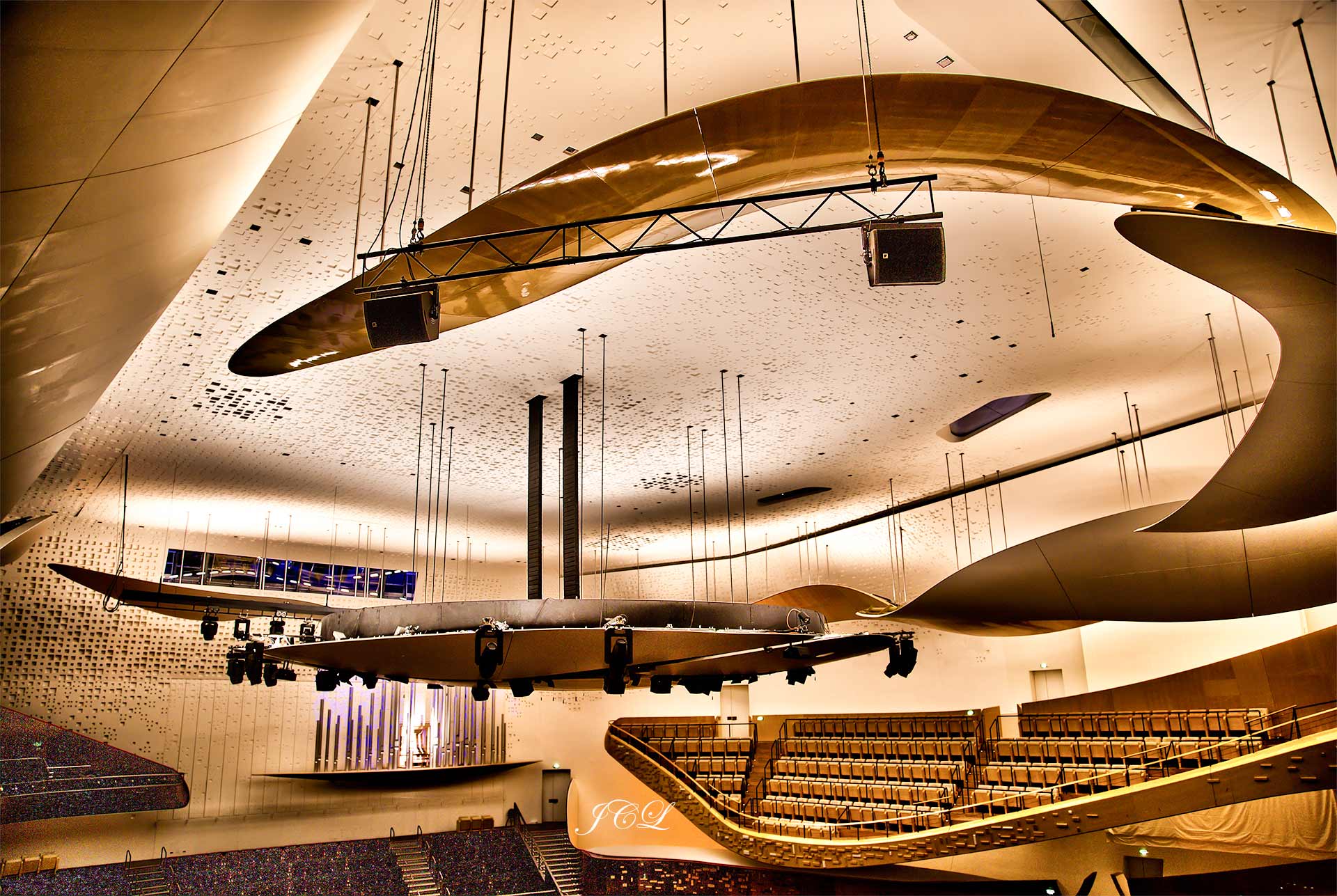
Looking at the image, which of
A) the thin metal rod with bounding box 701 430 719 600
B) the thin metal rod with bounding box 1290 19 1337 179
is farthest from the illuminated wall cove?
the thin metal rod with bounding box 701 430 719 600

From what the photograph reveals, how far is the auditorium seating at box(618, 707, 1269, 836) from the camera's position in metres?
13.1

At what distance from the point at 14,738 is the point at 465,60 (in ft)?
47.2

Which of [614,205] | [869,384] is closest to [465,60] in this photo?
[614,205]

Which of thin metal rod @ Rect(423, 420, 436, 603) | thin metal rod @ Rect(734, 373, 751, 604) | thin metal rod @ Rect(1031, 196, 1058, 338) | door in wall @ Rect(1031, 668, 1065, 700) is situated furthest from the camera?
door in wall @ Rect(1031, 668, 1065, 700)

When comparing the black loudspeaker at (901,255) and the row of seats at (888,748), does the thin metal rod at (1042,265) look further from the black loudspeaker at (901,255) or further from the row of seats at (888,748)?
the row of seats at (888,748)

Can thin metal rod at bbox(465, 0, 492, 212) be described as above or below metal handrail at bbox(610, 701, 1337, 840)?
above

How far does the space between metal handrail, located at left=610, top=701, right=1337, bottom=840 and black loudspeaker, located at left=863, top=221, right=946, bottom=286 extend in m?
9.01

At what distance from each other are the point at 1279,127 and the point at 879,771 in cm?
1438

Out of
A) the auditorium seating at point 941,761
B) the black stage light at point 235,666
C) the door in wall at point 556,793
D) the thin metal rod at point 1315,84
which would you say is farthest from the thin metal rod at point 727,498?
the black stage light at point 235,666

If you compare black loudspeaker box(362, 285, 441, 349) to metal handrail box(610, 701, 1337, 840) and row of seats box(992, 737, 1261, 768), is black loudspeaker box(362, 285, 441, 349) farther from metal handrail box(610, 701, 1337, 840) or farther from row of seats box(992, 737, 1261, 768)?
row of seats box(992, 737, 1261, 768)

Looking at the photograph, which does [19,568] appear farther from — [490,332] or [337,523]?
[490,332]

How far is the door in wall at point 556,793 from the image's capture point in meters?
20.7

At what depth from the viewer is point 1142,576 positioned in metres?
9.07

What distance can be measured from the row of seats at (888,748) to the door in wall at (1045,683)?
77.9 inches
